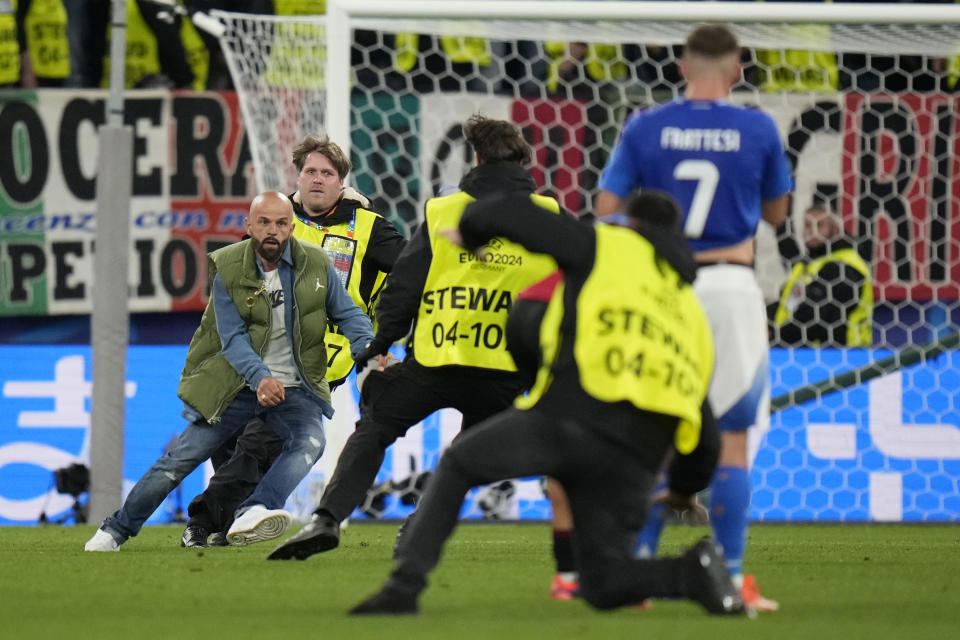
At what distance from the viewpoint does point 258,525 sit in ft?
20.4

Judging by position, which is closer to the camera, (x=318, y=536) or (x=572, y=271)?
(x=572, y=271)

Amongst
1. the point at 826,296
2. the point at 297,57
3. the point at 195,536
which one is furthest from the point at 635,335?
the point at 826,296

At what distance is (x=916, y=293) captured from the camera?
10.3 metres

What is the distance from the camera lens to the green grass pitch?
12.3 feet

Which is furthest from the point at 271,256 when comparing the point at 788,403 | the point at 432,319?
the point at 788,403

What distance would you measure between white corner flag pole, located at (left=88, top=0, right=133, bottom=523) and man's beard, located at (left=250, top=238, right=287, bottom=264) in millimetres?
3120

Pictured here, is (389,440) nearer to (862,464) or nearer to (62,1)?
(862,464)

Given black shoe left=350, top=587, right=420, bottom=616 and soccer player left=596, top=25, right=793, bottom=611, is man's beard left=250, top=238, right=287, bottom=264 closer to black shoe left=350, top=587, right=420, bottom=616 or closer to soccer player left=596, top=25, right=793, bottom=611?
soccer player left=596, top=25, right=793, bottom=611

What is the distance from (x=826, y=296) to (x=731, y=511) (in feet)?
19.3

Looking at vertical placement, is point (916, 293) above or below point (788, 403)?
above

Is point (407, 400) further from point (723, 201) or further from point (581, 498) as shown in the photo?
point (581, 498)

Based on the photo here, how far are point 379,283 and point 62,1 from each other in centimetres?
530

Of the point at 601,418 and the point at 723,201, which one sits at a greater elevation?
the point at 723,201

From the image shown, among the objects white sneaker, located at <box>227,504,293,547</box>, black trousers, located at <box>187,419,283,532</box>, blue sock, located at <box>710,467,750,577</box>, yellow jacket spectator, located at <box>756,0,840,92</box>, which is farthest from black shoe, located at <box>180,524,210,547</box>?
yellow jacket spectator, located at <box>756,0,840,92</box>
